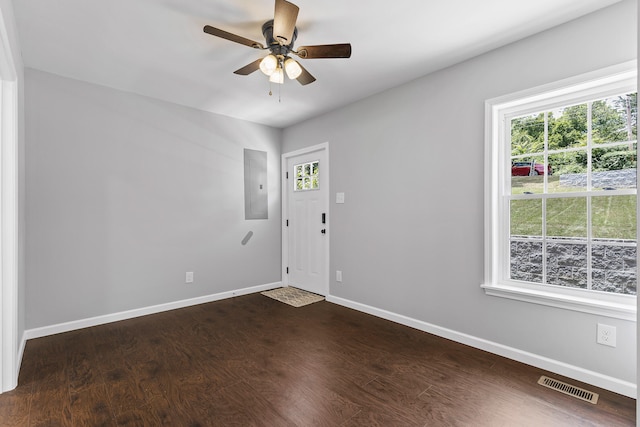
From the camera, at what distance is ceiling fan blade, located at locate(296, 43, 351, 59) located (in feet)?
6.64

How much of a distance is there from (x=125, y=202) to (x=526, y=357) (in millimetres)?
3973

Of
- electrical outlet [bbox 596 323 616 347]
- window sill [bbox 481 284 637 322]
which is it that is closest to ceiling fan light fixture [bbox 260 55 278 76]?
window sill [bbox 481 284 637 322]

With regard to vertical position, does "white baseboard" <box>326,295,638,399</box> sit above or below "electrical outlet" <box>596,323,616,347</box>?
below

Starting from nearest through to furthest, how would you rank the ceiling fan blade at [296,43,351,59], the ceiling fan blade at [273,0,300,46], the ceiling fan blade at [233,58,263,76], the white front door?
the ceiling fan blade at [273,0,300,46] < the ceiling fan blade at [296,43,351,59] < the ceiling fan blade at [233,58,263,76] < the white front door

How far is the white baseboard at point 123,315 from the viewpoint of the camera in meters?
2.85

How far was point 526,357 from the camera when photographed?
2.30 m

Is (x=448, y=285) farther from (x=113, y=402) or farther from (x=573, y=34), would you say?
(x=113, y=402)

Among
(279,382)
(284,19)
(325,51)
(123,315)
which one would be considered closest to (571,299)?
(279,382)

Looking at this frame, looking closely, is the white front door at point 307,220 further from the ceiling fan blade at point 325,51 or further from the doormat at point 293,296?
the ceiling fan blade at point 325,51

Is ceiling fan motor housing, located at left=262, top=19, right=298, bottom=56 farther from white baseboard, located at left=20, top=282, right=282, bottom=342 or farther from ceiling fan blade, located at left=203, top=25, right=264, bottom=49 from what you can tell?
white baseboard, located at left=20, top=282, right=282, bottom=342

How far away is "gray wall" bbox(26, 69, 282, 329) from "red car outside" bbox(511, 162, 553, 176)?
3.20 metres

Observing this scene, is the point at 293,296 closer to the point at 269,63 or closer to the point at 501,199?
the point at 501,199

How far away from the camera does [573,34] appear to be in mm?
2100

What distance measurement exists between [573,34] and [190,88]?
3.30 m
